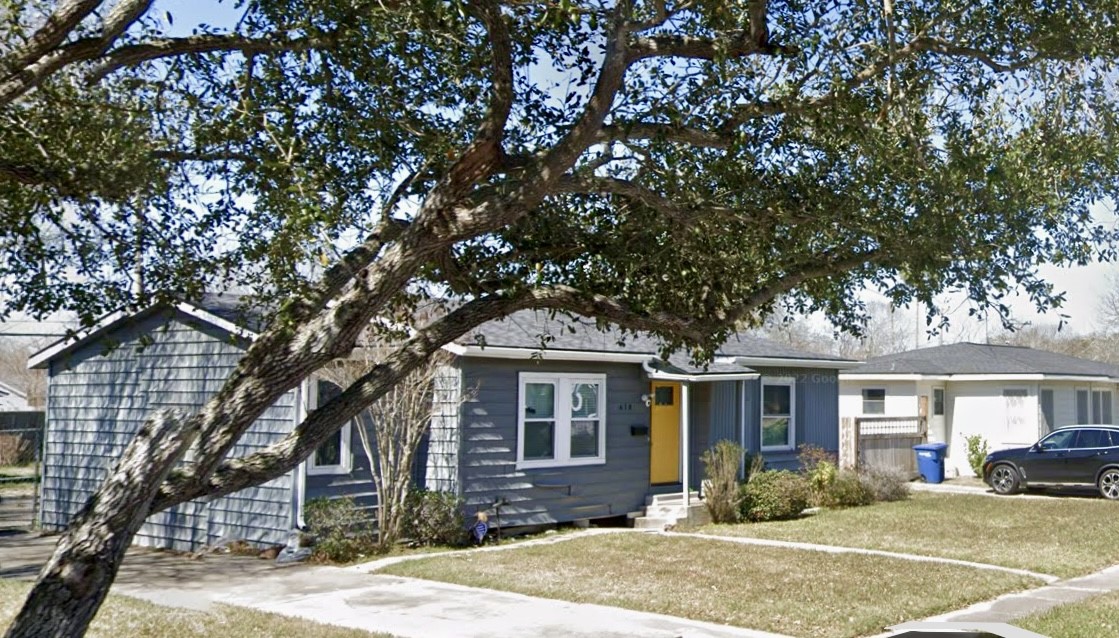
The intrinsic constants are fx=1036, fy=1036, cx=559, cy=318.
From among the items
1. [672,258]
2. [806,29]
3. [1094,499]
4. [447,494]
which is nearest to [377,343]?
[447,494]

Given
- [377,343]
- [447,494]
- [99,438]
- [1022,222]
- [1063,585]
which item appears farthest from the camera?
[99,438]

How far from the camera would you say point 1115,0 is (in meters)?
7.14

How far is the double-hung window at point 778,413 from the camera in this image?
71.7 ft

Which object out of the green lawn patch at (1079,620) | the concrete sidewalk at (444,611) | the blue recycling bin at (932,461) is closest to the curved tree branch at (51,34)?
the concrete sidewalk at (444,611)

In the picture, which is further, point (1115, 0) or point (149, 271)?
point (149, 271)

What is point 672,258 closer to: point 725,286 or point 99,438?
point 725,286

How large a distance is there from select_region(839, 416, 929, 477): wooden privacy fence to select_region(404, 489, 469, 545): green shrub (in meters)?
11.0

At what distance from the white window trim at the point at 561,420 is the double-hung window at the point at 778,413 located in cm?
522

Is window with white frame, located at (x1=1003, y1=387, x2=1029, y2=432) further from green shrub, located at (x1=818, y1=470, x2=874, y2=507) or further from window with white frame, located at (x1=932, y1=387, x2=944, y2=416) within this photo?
green shrub, located at (x1=818, y1=470, x2=874, y2=507)

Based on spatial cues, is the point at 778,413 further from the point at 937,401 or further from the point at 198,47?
the point at 198,47

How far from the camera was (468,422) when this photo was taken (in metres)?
15.7

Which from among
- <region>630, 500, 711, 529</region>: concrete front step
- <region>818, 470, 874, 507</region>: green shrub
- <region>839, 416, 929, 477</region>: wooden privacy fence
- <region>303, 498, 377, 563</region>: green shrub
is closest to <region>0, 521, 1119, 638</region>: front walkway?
<region>303, 498, 377, 563</region>: green shrub

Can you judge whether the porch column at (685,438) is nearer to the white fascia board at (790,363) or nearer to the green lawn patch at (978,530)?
the green lawn patch at (978,530)

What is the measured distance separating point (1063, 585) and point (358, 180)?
31.1ft
